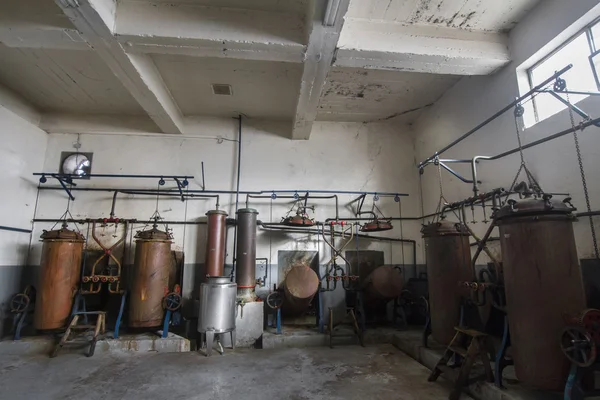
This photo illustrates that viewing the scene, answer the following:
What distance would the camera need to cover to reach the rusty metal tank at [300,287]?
4277 millimetres

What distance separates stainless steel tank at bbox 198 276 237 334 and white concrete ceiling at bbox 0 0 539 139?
2.60m

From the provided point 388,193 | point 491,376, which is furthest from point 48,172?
point 491,376

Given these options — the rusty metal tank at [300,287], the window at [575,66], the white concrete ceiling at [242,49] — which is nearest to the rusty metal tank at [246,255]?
the rusty metal tank at [300,287]

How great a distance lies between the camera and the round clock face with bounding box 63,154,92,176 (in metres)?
5.11

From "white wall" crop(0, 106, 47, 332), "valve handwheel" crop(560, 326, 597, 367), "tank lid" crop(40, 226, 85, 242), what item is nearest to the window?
"valve handwheel" crop(560, 326, 597, 367)

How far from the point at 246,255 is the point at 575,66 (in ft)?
13.9

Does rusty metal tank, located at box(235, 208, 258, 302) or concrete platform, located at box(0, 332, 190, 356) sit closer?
concrete platform, located at box(0, 332, 190, 356)

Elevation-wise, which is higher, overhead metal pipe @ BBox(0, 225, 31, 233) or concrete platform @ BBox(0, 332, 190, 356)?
overhead metal pipe @ BBox(0, 225, 31, 233)

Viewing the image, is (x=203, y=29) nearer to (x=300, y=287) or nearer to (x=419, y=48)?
(x=419, y=48)

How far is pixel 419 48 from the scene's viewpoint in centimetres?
345

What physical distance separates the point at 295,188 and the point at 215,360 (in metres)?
2.85

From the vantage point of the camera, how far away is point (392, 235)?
5500 millimetres

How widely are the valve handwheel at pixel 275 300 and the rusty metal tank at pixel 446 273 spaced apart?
1998 mm

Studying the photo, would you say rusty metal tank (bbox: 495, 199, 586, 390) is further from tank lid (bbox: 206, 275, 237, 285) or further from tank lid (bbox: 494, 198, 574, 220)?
tank lid (bbox: 206, 275, 237, 285)
